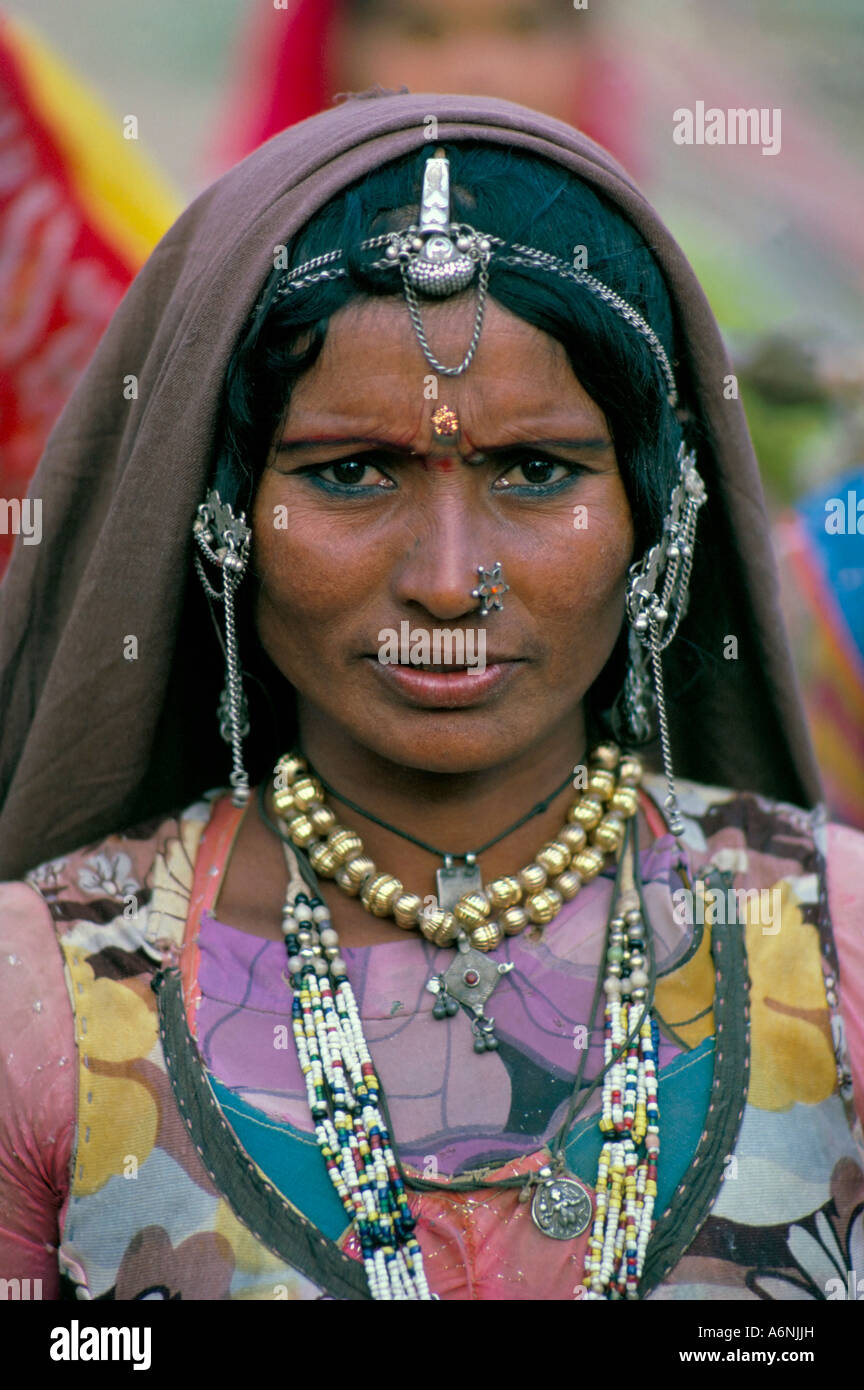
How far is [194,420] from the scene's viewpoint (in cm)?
197

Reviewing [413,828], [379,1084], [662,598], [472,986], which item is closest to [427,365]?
[662,598]

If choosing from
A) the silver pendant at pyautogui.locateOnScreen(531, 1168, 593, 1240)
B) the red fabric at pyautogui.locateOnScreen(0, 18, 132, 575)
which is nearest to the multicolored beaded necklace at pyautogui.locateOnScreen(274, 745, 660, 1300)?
the silver pendant at pyautogui.locateOnScreen(531, 1168, 593, 1240)

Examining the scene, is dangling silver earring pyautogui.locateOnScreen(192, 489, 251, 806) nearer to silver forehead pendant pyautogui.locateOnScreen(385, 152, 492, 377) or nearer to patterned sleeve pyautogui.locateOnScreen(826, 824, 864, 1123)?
silver forehead pendant pyautogui.locateOnScreen(385, 152, 492, 377)

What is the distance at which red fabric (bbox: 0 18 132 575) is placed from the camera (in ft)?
11.5

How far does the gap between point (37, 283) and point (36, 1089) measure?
91.6 inches

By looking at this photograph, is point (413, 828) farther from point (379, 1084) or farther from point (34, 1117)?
point (34, 1117)

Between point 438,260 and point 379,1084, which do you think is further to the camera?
point 379,1084

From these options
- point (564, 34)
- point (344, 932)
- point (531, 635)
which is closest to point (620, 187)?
point (531, 635)

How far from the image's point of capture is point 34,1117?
6.11ft

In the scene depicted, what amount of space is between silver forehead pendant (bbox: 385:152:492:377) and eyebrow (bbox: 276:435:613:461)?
0.11 m

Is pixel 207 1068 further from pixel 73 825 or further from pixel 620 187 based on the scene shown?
pixel 620 187

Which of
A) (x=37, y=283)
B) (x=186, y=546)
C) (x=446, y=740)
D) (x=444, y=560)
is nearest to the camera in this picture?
(x=444, y=560)
